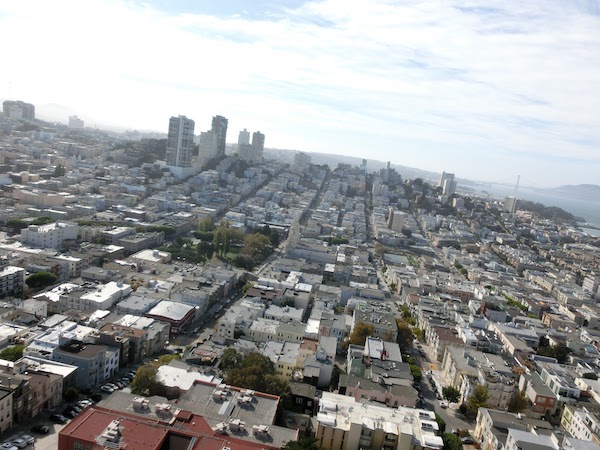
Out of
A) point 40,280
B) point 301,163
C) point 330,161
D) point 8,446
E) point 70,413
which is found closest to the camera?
point 8,446

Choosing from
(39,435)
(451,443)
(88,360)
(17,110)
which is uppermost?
(17,110)

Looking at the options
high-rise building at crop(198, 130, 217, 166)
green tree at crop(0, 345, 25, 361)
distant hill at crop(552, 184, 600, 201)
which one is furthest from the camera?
distant hill at crop(552, 184, 600, 201)

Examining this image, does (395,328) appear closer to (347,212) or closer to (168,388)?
(168,388)

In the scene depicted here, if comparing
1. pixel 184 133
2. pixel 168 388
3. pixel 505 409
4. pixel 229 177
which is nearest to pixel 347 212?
pixel 229 177

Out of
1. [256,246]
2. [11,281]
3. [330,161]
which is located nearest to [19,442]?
[11,281]

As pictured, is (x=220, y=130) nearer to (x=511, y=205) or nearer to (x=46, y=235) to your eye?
(x=46, y=235)

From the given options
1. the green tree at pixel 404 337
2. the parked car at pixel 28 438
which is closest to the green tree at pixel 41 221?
the parked car at pixel 28 438

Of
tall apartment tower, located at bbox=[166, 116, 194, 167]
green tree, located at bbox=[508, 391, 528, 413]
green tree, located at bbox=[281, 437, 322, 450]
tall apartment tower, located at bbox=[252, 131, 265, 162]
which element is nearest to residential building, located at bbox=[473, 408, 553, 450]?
green tree, located at bbox=[508, 391, 528, 413]

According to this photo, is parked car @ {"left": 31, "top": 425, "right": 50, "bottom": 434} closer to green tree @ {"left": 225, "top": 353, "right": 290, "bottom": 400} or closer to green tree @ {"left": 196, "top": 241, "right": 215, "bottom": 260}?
green tree @ {"left": 225, "top": 353, "right": 290, "bottom": 400}
